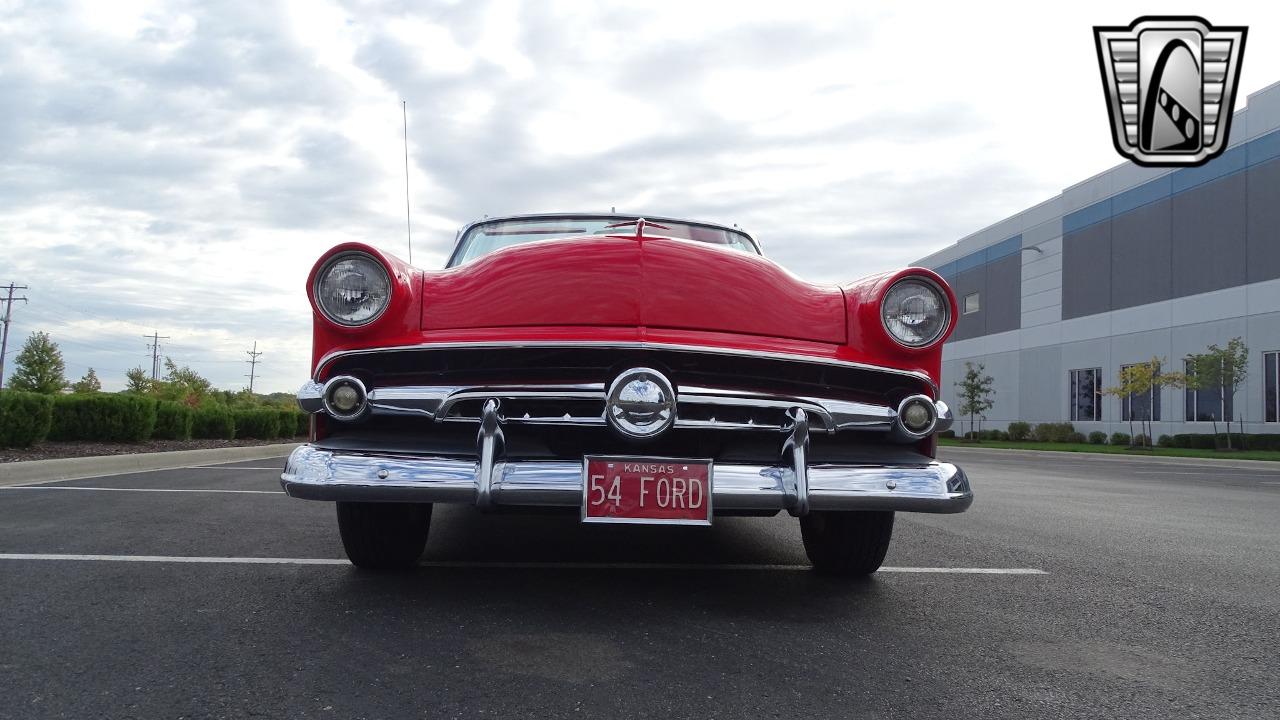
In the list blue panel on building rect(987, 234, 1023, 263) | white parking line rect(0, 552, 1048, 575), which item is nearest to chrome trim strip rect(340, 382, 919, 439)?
white parking line rect(0, 552, 1048, 575)

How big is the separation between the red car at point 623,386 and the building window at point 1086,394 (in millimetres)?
28081

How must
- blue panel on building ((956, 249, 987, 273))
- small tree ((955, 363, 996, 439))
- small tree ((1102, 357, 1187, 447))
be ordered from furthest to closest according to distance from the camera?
blue panel on building ((956, 249, 987, 273)), small tree ((955, 363, 996, 439)), small tree ((1102, 357, 1187, 447))

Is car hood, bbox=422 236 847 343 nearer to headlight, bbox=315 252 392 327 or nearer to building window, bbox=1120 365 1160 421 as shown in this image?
headlight, bbox=315 252 392 327

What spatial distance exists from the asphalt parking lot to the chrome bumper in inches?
15.5

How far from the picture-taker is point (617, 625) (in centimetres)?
263

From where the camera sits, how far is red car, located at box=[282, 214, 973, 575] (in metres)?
2.53

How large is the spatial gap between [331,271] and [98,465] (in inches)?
273

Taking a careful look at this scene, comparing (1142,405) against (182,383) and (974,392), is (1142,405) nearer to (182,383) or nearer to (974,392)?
(974,392)

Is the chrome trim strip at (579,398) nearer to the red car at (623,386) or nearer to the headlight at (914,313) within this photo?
the red car at (623,386)

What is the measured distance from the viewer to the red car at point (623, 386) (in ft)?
8.30

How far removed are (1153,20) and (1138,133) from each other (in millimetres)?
2414

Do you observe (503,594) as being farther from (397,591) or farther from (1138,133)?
(1138,133)

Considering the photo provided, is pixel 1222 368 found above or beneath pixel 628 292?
above

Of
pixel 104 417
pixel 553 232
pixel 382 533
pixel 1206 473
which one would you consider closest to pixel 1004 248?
pixel 1206 473
